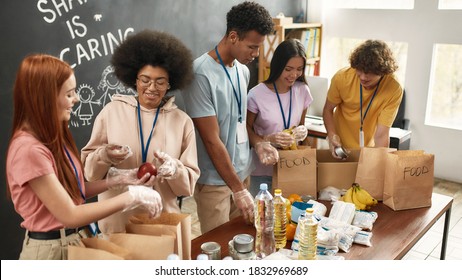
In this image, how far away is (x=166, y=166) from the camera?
1.74 meters

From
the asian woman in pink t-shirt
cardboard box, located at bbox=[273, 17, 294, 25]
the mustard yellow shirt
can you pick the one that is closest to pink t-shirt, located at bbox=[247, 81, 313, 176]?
the asian woman in pink t-shirt

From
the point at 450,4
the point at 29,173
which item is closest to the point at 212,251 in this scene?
the point at 29,173

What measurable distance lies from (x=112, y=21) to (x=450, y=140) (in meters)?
3.59

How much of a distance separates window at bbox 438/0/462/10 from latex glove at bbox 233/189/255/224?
3391 mm

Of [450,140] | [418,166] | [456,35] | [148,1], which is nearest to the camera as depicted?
[418,166]

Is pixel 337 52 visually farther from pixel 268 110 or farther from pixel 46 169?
pixel 46 169

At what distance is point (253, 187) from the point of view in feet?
8.56

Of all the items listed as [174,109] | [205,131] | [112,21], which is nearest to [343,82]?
[205,131]

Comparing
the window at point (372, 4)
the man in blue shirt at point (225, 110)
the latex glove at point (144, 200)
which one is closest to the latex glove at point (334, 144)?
the man in blue shirt at point (225, 110)

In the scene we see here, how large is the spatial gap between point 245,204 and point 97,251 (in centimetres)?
85

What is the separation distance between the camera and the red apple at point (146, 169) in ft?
5.65

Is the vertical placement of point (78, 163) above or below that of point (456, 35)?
below

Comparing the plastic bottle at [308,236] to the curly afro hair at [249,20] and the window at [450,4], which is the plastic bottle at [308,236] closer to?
the curly afro hair at [249,20]

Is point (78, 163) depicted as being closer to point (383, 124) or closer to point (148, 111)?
point (148, 111)
